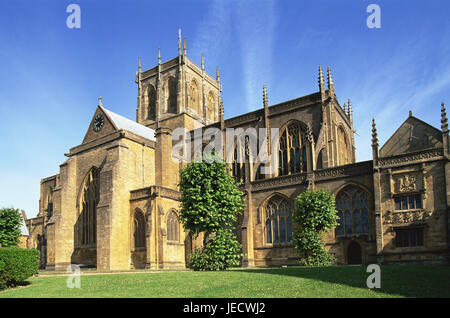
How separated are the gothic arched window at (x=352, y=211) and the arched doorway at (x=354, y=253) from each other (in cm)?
91

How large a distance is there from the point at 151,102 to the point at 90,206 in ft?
78.3

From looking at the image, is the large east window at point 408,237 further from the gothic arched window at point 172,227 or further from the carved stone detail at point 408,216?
the gothic arched window at point 172,227

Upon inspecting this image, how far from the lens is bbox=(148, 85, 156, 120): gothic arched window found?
63272 mm

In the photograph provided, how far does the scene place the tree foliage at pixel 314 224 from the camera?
1182 inches

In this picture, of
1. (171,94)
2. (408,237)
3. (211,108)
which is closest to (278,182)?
(408,237)

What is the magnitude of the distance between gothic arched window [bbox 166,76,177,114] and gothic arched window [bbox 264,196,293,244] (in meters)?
28.8

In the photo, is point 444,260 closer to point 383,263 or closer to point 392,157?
point 383,263

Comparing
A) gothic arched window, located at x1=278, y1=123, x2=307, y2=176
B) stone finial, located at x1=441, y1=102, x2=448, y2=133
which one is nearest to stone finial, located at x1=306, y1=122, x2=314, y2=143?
gothic arched window, located at x1=278, y1=123, x2=307, y2=176

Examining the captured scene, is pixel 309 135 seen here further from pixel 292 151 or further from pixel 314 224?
pixel 314 224

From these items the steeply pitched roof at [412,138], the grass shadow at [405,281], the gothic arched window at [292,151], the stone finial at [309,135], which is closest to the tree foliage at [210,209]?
the grass shadow at [405,281]

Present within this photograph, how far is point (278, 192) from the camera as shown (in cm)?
3594

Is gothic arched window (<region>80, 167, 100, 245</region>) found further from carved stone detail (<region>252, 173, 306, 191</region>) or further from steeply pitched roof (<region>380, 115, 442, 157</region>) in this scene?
steeply pitched roof (<region>380, 115, 442, 157</region>)
